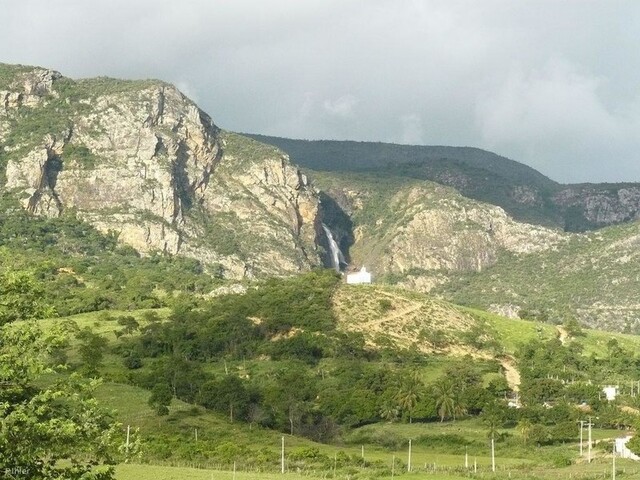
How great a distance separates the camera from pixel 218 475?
193 feet

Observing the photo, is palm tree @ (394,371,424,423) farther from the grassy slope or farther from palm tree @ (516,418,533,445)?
palm tree @ (516,418,533,445)

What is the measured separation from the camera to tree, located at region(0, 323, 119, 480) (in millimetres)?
20562

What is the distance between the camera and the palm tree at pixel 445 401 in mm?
105062

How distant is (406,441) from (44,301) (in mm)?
72399

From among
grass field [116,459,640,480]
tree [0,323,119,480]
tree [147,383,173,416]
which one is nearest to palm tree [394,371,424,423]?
grass field [116,459,640,480]

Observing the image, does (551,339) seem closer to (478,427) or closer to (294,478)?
(478,427)

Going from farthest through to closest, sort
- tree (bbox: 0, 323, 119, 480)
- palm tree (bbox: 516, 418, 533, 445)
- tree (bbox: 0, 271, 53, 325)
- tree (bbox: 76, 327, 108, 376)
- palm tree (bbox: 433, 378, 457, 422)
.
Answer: tree (bbox: 76, 327, 108, 376) → palm tree (bbox: 433, 378, 457, 422) → palm tree (bbox: 516, 418, 533, 445) → tree (bbox: 0, 271, 53, 325) → tree (bbox: 0, 323, 119, 480)

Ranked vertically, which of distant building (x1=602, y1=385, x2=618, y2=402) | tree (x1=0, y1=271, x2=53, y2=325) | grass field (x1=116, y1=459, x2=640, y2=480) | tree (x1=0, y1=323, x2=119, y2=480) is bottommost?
grass field (x1=116, y1=459, x2=640, y2=480)

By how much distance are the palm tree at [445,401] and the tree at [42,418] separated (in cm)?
8485

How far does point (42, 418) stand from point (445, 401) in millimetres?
87011

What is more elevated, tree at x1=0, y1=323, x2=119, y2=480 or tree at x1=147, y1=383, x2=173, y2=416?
tree at x1=0, y1=323, x2=119, y2=480

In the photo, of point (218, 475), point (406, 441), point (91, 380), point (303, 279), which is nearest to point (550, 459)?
point (406, 441)

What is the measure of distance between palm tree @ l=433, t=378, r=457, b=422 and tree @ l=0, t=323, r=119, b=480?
84.8 metres

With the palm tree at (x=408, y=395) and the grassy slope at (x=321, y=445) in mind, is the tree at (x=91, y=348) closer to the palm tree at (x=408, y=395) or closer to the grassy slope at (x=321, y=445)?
the grassy slope at (x=321, y=445)
